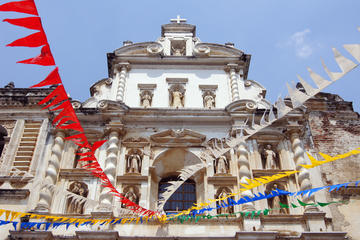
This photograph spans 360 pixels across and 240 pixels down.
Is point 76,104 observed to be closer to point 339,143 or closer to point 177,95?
point 177,95

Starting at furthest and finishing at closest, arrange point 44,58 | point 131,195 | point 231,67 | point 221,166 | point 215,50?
1. point 215,50
2. point 231,67
3. point 221,166
4. point 131,195
5. point 44,58

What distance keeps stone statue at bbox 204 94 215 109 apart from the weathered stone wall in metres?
3.03

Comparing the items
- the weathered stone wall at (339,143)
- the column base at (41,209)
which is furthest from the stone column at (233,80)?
the column base at (41,209)

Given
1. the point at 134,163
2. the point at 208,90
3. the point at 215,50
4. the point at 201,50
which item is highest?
the point at 215,50

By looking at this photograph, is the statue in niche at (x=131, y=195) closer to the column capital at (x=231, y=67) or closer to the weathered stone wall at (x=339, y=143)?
the weathered stone wall at (x=339, y=143)

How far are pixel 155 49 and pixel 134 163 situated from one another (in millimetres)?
5112

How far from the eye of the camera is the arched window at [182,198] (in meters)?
11.5

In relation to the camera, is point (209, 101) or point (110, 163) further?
point (209, 101)

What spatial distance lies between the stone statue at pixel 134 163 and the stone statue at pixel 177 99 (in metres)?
2.30

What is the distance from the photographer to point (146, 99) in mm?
13578

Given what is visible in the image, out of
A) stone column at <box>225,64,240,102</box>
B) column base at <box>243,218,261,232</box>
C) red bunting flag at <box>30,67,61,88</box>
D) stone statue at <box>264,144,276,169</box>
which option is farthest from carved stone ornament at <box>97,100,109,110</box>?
column base at <box>243,218,261,232</box>

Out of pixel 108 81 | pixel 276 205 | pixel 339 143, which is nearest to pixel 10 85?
pixel 108 81

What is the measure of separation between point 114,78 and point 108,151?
140 inches

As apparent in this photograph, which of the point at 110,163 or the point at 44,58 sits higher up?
the point at 110,163
